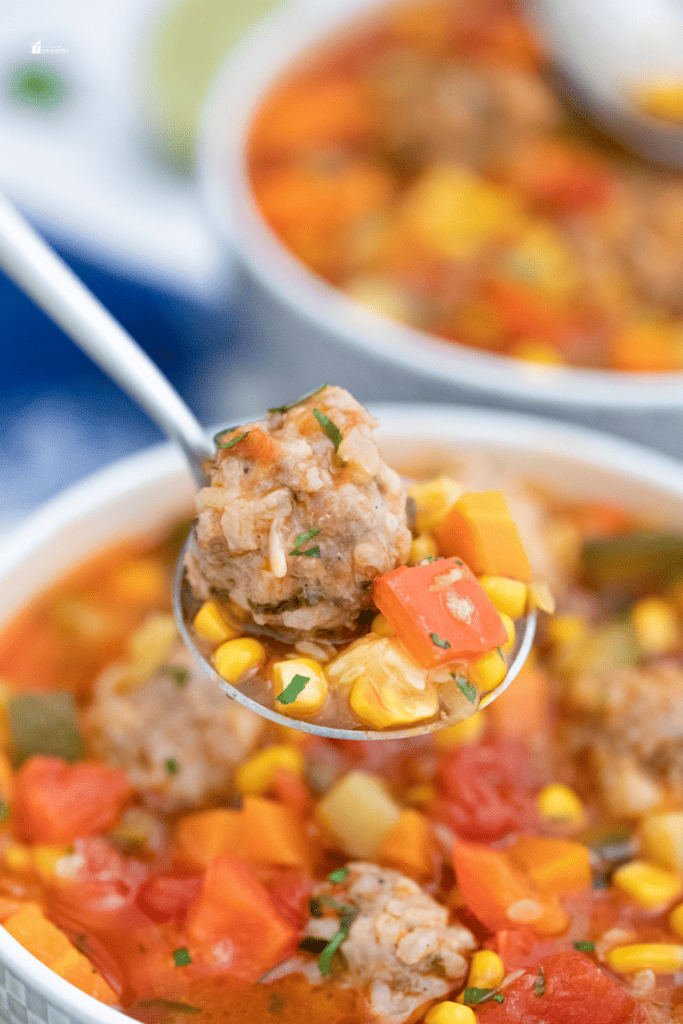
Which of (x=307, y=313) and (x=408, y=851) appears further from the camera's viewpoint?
(x=307, y=313)

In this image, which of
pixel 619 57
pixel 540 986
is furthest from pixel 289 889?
pixel 619 57

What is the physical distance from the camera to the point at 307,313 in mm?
3193

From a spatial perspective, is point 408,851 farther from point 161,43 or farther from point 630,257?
point 161,43

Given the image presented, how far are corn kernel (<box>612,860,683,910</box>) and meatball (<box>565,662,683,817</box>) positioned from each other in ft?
0.52

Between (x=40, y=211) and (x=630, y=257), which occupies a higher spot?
(x=40, y=211)

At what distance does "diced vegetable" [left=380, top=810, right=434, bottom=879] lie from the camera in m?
2.30

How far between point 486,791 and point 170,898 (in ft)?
2.42

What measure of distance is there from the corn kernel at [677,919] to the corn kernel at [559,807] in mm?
273

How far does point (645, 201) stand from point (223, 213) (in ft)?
5.41

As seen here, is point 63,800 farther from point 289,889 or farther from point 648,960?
point 648,960

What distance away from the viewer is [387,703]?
75.3 inches

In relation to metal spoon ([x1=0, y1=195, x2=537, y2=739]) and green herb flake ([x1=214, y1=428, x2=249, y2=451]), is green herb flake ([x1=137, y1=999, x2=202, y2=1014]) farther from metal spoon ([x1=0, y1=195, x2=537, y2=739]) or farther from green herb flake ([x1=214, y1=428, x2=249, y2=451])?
green herb flake ([x1=214, y1=428, x2=249, y2=451])

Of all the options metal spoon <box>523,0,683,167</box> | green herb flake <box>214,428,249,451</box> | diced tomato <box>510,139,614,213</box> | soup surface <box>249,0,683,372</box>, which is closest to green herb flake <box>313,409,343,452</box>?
green herb flake <box>214,428,249,451</box>

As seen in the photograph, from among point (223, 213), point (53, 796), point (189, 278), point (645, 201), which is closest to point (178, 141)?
point (189, 278)
